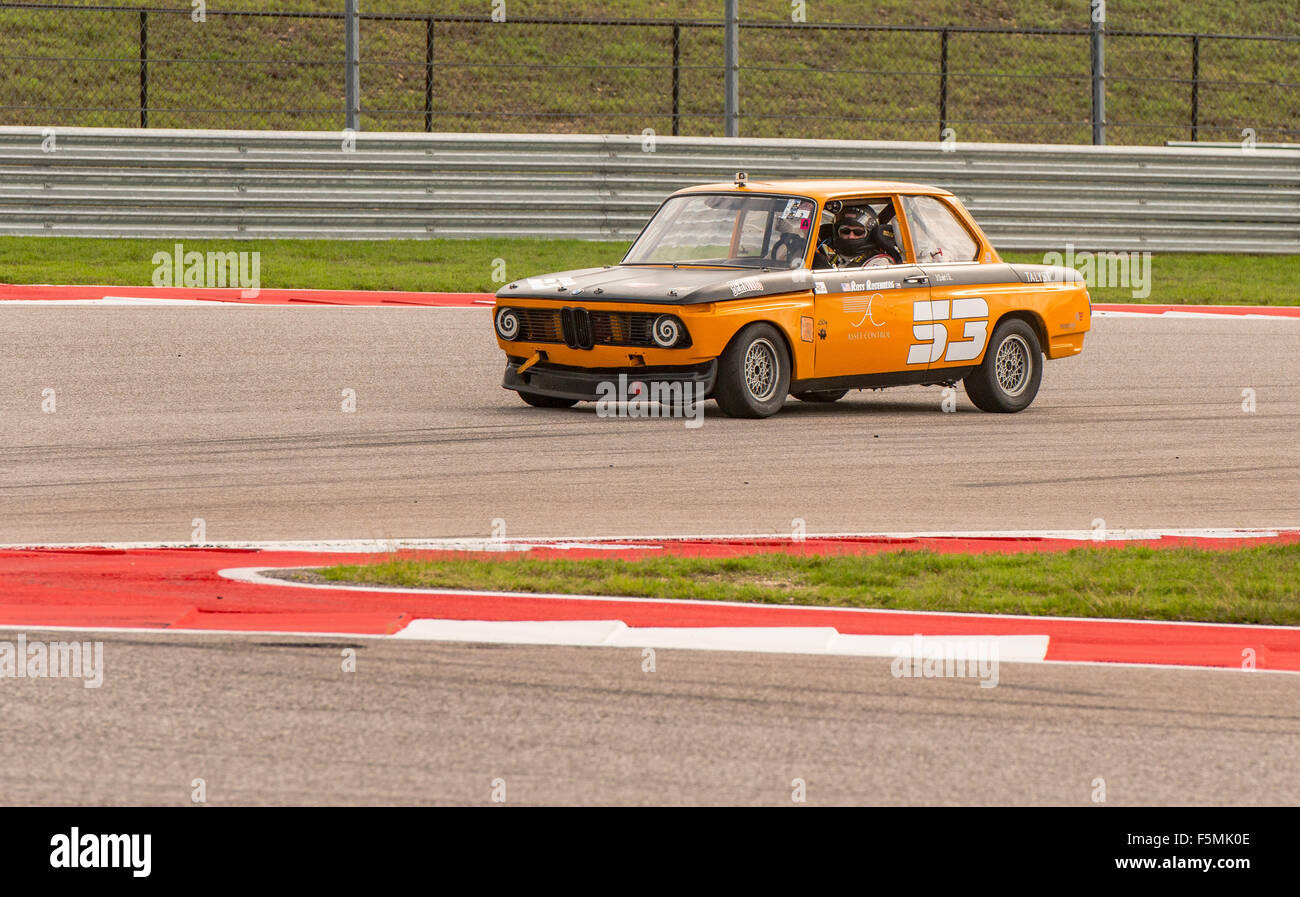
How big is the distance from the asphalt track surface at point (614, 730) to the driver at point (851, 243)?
6.86 metres

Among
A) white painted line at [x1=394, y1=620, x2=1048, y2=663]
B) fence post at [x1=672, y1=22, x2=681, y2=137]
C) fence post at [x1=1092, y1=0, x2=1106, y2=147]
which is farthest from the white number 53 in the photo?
fence post at [x1=1092, y1=0, x2=1106, y2=147]

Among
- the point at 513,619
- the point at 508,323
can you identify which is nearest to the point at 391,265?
the point at 508,323

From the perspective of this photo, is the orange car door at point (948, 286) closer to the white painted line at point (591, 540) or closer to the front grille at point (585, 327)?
the front grille at point (585, 327)

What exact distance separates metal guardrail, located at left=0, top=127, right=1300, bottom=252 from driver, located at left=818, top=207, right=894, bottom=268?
809 cm

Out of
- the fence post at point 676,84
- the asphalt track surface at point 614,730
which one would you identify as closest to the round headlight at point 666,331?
the asphalt track surface at point 614,730

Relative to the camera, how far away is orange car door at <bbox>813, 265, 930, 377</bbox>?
12.8m

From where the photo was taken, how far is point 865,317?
1302cm

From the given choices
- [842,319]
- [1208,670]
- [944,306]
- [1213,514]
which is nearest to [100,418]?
[842,319]

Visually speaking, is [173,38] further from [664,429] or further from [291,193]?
[664,429]

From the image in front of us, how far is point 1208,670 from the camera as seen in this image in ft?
22.1

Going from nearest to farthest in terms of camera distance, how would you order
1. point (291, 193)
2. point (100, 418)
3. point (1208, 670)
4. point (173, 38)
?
point (1208, 670) → point (100, 418) → point (291, 193) → point (173, 38)

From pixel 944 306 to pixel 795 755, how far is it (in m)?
8.21

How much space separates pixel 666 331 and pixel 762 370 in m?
0.84

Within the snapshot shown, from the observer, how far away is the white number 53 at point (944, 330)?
13.3m
